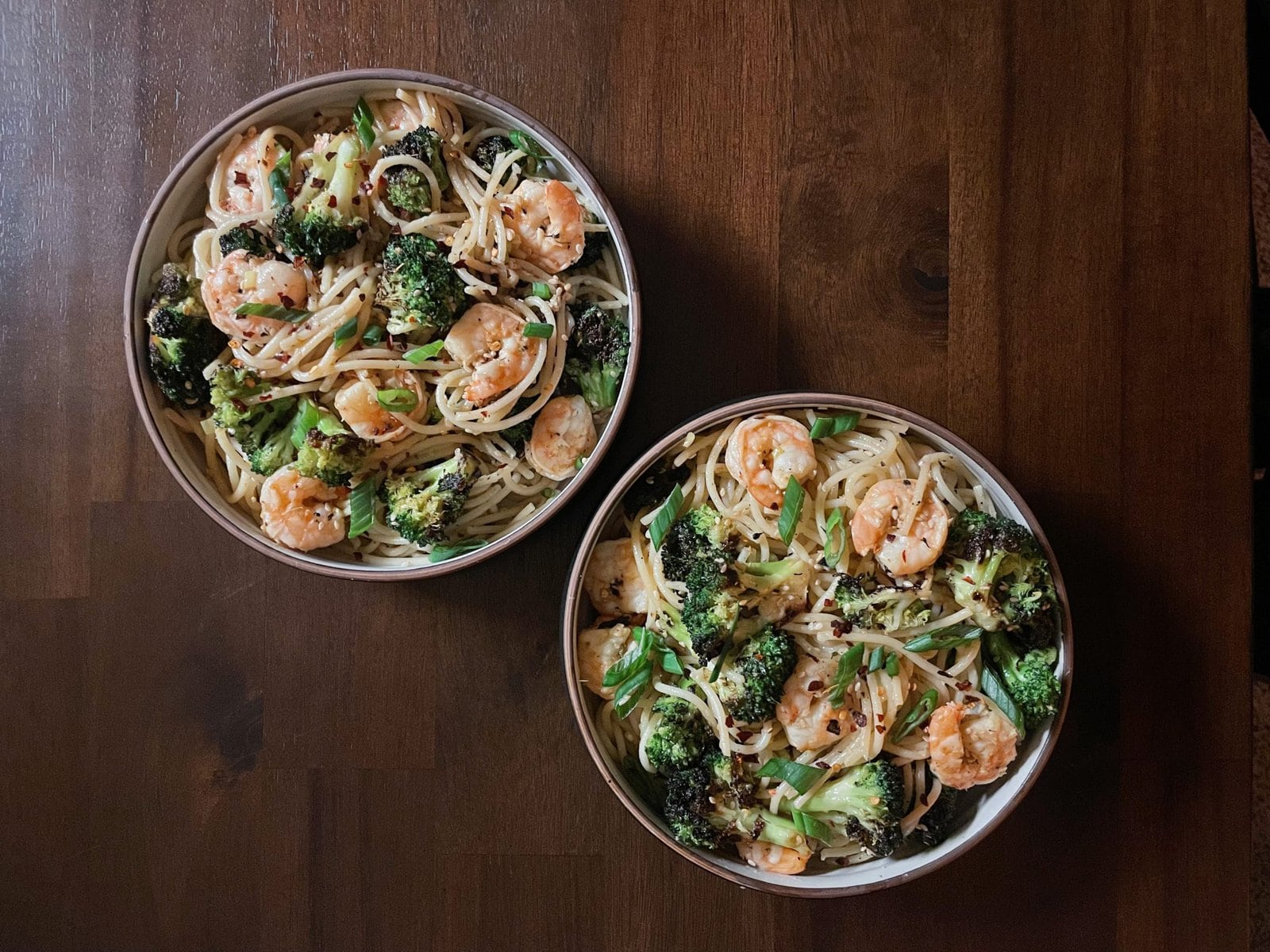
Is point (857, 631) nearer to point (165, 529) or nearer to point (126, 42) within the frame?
→ point (165, 529)

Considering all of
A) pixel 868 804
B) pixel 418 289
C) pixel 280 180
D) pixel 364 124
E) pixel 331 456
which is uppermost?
pixel 364 124

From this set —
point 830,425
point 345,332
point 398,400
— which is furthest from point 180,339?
point 830,425

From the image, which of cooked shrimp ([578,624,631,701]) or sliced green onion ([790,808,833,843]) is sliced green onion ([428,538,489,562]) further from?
sliced green onion ([790,808,833,843])

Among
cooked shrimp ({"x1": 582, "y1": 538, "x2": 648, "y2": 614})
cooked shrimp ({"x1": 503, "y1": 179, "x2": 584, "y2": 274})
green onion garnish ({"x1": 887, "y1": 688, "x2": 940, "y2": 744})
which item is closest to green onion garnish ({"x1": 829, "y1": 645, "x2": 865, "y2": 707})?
green onion garnish ({"x1": 887, "y1": 688, "x2": 940, "y2": 744})

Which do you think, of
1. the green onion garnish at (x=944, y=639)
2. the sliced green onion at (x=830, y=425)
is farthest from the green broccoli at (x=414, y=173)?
the green onion garnish at (x=944, y=639)

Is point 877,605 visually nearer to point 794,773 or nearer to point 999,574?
point 999,574

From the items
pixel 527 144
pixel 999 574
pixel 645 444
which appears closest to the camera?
pixel 999 574

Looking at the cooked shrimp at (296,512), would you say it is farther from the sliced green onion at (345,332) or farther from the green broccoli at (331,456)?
the sliced green onion at (345,332)
